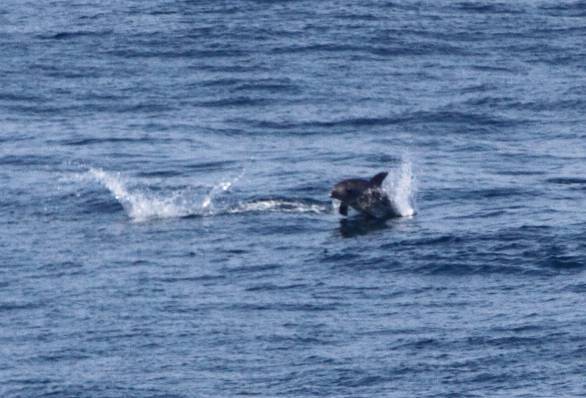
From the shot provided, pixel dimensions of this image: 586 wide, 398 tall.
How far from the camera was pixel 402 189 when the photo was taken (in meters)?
35.9

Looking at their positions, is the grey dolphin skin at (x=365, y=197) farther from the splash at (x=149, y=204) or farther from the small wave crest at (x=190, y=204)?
the splash at (x=149, y=204)

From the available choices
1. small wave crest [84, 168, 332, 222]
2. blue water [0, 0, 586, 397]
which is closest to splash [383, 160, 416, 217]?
blue water [0, 0, 586, 397]

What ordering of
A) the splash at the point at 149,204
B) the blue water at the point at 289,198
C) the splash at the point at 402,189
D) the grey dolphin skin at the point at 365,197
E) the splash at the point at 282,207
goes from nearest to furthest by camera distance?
the blue water at the point at 289,198, the grey dolphin skin at the point at 365,197, the splash at the point at 402,189, the splash at the point at 282,207, the splash at the point at 149,204

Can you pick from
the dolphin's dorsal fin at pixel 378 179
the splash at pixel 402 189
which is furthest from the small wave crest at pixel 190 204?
the splash at pixel 402 189

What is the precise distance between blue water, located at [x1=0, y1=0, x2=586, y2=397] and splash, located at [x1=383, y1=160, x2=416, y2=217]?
109 millimetres

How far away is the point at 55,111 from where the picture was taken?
44688mm

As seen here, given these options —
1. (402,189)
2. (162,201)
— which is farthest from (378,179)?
(162,201)

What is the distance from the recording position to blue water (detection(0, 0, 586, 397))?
2684cm

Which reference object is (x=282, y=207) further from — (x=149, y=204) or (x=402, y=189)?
(x=149, y=204)

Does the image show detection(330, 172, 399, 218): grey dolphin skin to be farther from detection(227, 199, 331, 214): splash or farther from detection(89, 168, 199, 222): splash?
detection(89, 168, 199, 222): splash

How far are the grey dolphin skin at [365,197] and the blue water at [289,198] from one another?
0.35 meters

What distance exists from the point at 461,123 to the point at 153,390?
18182mm

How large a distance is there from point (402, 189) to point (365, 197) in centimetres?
141

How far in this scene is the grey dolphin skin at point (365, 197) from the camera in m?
34.6
